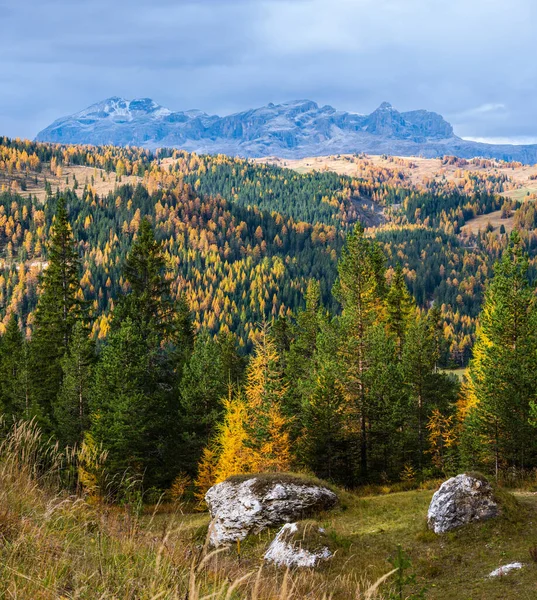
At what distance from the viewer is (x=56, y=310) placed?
149 ft

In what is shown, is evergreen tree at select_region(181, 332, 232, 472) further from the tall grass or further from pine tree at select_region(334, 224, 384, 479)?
the tall grass

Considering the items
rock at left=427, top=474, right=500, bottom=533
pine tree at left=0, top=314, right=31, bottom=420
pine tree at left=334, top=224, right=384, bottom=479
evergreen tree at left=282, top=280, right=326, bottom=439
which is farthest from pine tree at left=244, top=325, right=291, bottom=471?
pine tree at left=0, top=314, right=31, bottom=420

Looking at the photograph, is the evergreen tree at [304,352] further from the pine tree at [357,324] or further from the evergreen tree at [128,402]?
the evergreen tree at [128,402]

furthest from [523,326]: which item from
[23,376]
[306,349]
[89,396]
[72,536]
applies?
[23,376]

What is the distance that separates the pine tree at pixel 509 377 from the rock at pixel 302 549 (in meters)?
21.5

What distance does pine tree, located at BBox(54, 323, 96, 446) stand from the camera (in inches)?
1677

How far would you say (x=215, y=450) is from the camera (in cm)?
4309

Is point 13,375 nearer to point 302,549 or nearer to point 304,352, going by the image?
point 304,352

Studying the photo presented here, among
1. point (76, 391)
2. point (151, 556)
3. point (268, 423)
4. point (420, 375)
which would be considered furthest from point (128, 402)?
point (151, 556)

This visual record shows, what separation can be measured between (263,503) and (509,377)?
2027cm

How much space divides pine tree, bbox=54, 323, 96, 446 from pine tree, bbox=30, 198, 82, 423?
7.57ft

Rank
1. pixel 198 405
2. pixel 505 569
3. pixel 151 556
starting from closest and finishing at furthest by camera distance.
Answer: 1. pixel 151 556
2. pixel 505 569
3. pixel 198 405

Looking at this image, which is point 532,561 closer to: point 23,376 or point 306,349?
point 306,349

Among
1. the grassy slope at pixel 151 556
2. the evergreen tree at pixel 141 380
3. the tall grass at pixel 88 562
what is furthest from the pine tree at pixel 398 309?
the tall grass at pixel 88 562
